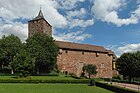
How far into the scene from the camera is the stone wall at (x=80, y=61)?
206 ft

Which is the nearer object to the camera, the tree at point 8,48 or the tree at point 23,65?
the tree at point 23,65

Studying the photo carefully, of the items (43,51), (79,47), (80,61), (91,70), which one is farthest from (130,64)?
(43,51)

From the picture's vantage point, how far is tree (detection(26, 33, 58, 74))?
168 feet

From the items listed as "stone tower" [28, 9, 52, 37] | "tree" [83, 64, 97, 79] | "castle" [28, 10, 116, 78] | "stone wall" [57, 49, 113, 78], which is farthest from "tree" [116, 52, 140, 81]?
"stone tower" [28, 9, 52, 37]

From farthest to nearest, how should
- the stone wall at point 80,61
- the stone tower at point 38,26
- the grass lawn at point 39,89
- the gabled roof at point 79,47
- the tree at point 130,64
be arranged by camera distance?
the gabled roof at point 79,47, the stone tower at point 38,26, the stone wall at point 80,61, the tree at point 130,64, the grass lawn at point 39,89

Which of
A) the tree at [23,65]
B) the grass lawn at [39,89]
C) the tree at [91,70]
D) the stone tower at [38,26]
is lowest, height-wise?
the grass lawn at [39,89]

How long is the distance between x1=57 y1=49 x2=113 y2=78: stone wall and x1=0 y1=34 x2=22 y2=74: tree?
11698 mm

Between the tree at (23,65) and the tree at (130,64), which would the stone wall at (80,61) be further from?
the tree at (23,65)

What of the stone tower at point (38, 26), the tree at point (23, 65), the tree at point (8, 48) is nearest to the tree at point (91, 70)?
the stone tower at point (38, 26)

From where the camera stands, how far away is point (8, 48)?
5556 cm

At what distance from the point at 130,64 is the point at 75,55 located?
15769mm

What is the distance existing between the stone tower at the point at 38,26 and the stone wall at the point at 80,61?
299 inches

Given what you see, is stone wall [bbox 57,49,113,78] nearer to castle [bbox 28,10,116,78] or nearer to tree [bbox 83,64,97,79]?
castle [bbox 28,10,116,78]

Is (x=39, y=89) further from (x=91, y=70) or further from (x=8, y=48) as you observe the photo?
(x=91, y=70)
